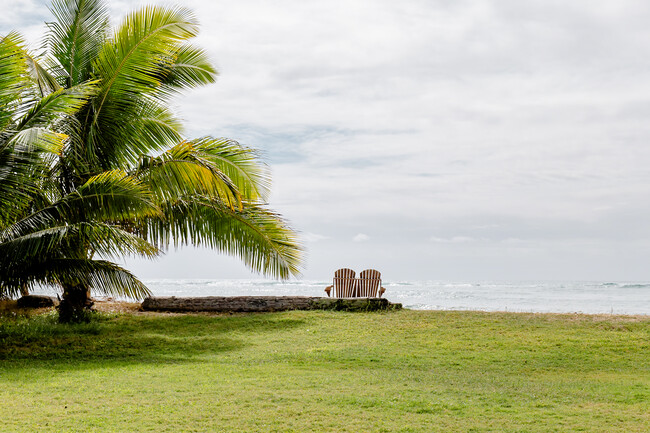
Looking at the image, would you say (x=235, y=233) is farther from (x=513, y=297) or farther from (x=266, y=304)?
(x=513, y=297)

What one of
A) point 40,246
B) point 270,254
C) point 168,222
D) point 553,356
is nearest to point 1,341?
point 40,246

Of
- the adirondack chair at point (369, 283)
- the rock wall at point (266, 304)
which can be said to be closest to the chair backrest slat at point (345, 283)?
the adirondack chair at point (369, 283)

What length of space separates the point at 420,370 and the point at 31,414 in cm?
523

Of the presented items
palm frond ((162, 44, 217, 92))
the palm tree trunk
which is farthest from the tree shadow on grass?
palm frond ((162, 44, 217, 92))

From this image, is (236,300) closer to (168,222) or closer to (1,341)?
(168,222)

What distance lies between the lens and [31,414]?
6.56 m

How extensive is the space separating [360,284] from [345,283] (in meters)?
0.41

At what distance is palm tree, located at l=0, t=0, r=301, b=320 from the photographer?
10719 millimetres

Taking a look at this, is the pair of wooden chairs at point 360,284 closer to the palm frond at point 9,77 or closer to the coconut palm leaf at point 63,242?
the coconut palm leaf at point 63,242

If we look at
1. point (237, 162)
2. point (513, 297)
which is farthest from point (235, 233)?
point (513, 297)

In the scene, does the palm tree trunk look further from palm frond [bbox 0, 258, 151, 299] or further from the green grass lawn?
palm frond [bbox 0, 258, 151, 299]

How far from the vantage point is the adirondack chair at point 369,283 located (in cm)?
1714

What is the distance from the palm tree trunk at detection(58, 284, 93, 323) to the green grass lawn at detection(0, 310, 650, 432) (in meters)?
0.39

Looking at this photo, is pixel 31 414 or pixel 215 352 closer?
pixel 31 414
